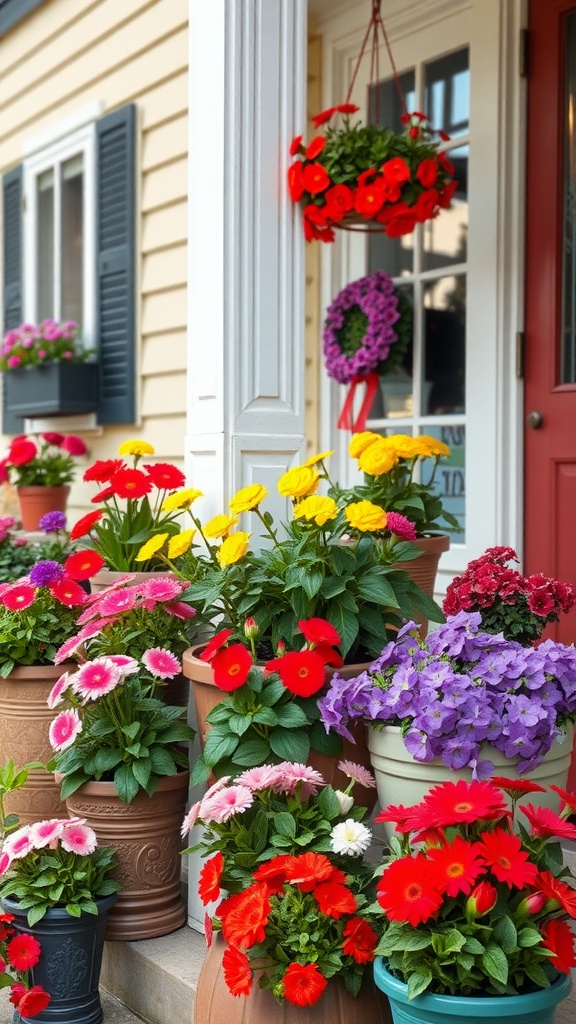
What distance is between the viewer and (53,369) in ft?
14.6

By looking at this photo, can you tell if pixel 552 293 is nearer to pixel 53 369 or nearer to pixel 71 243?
pixel 53 369

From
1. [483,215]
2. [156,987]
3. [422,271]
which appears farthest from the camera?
[422,271]

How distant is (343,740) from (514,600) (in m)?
0.49

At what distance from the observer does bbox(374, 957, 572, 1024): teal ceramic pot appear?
142 centimetres

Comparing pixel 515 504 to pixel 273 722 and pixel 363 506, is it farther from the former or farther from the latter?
pixel 273 722

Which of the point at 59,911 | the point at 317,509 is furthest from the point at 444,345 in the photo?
the point at 59,911

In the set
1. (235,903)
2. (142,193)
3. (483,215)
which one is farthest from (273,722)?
(142,193)

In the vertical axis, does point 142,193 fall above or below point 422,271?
above

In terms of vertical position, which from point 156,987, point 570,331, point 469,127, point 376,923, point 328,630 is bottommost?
point 156,987

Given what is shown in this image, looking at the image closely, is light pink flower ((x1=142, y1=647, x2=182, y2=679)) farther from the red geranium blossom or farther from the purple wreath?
the purple wreath

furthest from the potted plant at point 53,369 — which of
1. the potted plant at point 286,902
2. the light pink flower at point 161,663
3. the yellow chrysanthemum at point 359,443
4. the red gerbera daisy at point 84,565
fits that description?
the potted plant at point 286,902

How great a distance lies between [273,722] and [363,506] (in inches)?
16.7

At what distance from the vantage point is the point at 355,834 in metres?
1.74

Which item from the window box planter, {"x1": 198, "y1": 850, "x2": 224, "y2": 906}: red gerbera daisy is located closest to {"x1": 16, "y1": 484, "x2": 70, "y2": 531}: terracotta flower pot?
the window box planter
